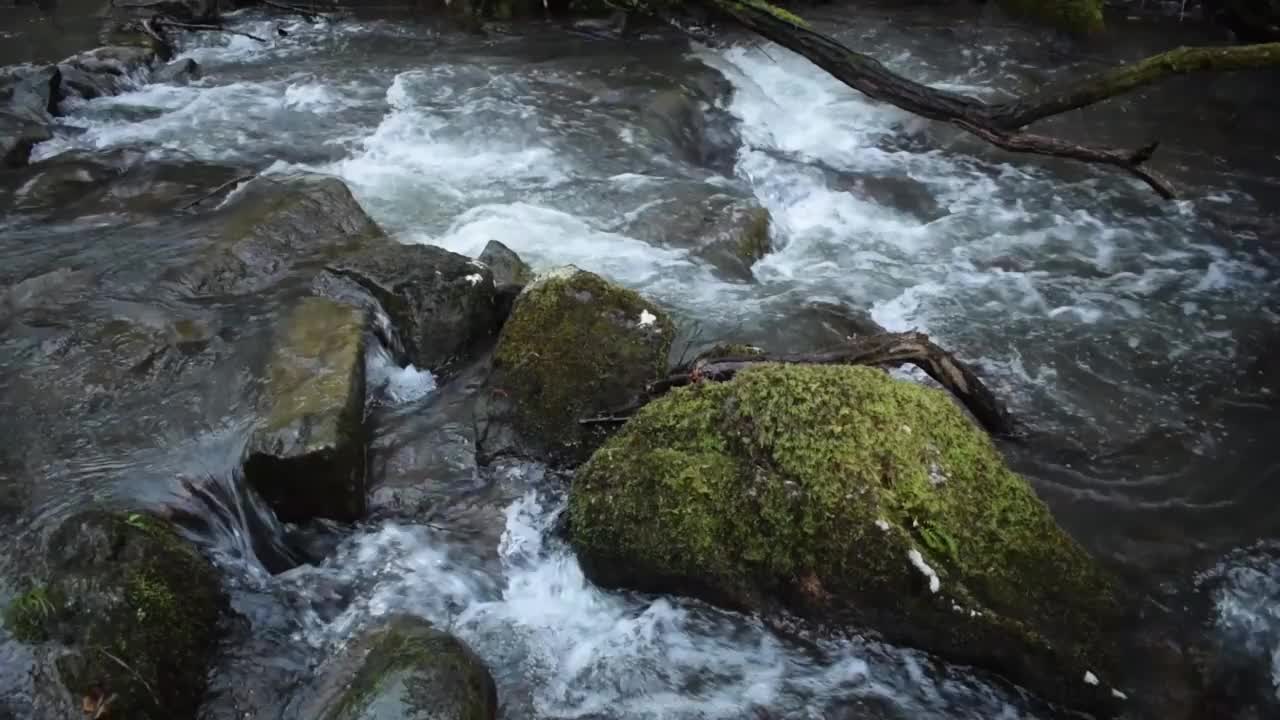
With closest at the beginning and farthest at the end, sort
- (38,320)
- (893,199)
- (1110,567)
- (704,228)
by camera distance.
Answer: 1. (1110,567)
2. (38,320)
3. (704,228)
4. (893,199)

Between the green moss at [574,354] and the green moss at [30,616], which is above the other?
the green moss at [574,354]

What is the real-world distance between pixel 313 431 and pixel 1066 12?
11.2m

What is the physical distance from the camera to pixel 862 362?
5078mm

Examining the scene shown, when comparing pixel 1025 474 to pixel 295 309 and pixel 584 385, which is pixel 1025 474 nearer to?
pixel 584 385

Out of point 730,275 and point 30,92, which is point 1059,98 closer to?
point 730,275

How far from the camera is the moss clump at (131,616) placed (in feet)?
12.3

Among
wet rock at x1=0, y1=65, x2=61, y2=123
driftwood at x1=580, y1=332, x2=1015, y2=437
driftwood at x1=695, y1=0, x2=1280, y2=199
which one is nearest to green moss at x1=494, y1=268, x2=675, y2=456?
driftwood at x1=580, y1=332, x2=1015, y2=437

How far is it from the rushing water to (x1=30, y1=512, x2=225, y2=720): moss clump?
22 cm

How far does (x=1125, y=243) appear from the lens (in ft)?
26.0

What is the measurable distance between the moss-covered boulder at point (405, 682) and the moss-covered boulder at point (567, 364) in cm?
141

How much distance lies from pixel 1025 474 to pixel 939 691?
1.88 meters

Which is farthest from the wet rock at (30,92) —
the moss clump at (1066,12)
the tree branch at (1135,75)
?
the moss clump at (1066,12)

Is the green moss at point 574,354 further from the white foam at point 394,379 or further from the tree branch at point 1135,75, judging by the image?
the tree branch at point 1135,75

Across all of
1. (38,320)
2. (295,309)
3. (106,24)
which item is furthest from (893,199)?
(106,24)
